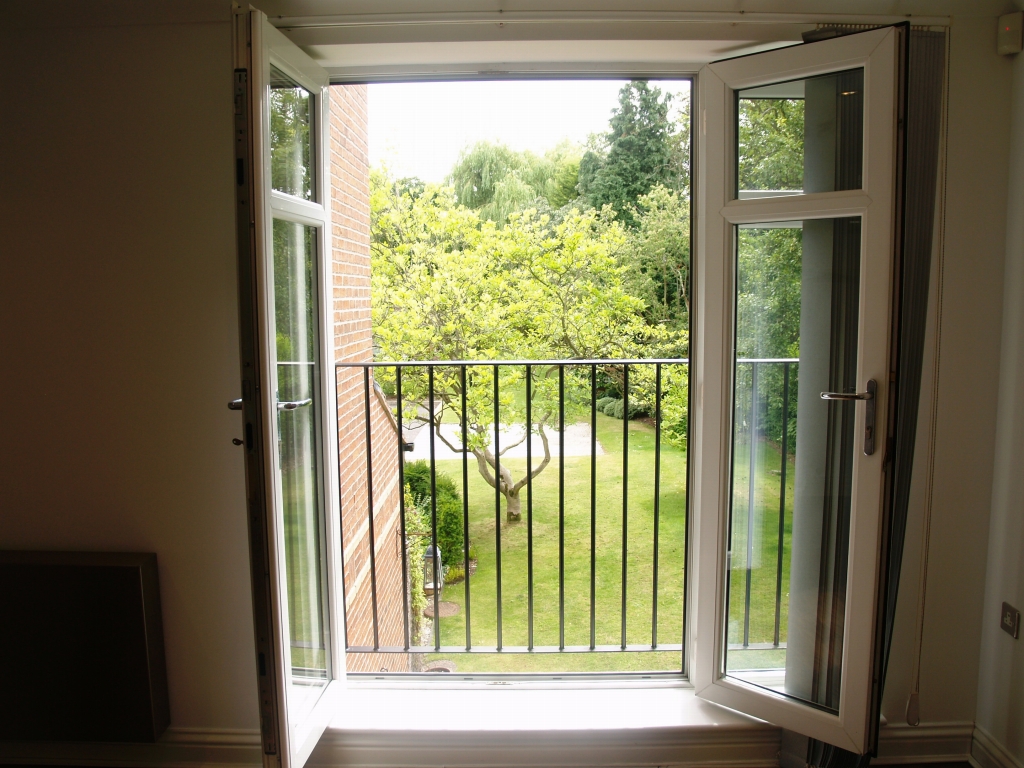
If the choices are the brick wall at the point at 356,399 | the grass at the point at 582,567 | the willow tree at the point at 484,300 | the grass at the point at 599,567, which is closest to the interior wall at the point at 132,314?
the grass at the point at 599,567

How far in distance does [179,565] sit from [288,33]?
5.52 feet

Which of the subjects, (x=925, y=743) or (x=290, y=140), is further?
(x=925, y=743)

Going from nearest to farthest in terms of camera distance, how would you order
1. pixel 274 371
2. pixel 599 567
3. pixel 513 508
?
pixel 274 371
pixel 599 567
pixel 513 508

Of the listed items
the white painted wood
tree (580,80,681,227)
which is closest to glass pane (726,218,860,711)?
the white painted wood

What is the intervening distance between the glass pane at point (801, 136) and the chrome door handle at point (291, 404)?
1.41 m

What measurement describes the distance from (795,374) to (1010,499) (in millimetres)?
752

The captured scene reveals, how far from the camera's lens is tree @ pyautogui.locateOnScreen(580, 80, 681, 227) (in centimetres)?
707

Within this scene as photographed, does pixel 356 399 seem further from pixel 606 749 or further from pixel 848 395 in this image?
pixel 848 395

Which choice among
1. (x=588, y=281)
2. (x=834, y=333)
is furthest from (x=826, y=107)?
(x=588, y=281)

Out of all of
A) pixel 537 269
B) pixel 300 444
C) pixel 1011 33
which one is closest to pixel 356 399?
pixel 300 444

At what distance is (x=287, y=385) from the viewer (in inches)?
69.4

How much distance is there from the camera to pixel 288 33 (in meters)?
1.93

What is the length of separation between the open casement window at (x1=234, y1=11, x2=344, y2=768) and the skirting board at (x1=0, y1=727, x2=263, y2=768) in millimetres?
380

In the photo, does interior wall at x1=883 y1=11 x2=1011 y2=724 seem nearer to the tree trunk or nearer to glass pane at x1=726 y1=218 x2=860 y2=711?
glass pane at x1=726 y1=218 x2=860 y2=711
